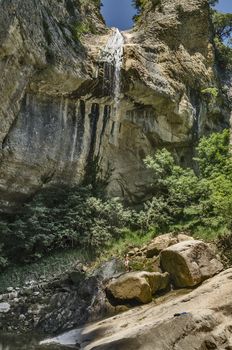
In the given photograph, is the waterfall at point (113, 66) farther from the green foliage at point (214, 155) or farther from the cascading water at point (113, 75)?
the green foliage at point (214, 155)

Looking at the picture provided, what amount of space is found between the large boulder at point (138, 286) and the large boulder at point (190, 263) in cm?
44

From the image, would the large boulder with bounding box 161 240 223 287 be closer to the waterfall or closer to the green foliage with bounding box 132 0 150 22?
the waterfall

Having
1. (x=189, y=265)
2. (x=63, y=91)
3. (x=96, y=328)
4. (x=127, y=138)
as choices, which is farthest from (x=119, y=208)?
(x=96, y=328)

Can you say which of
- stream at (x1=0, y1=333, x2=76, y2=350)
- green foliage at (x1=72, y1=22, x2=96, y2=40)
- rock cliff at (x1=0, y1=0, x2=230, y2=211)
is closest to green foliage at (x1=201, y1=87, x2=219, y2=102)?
rock cliff at (x1=0, y1=0, x2=230, y2=211)

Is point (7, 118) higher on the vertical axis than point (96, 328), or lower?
higher

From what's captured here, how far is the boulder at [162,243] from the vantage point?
15078 mm

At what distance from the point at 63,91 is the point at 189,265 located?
9433 mm

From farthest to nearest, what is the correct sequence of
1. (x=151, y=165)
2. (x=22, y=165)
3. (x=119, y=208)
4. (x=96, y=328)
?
(x=151, y=165), (x=119, y=208), (x=22, y=165), (x=96, y=328)

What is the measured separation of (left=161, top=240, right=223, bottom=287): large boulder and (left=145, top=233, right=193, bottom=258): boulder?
5.33ft

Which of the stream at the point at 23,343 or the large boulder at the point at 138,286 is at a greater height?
the large boulder at the point at 138,286

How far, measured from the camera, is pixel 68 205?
59.5 feet

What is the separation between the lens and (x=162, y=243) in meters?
15.4

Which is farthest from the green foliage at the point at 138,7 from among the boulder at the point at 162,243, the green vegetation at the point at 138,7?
the boulder at the point at 162,243

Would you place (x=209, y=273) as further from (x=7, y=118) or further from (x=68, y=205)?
(x=7, y=118)
